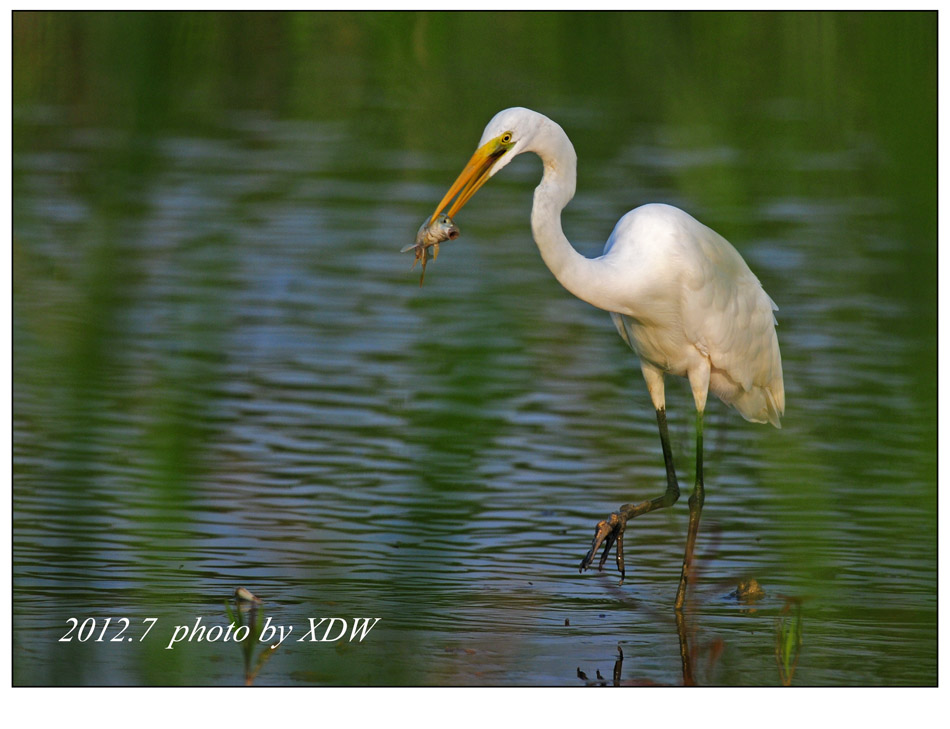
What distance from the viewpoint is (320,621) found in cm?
376

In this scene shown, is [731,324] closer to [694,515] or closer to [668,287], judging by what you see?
[668,287]

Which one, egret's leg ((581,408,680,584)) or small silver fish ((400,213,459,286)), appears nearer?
small silver fish ((400,213,459,286))

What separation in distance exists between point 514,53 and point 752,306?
4469 mm

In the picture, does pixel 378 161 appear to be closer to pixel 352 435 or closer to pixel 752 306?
pixel 352 435

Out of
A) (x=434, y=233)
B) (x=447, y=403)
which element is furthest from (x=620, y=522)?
(x=447, y=403)

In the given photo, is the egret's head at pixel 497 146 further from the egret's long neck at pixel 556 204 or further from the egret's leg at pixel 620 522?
the egret's leg at pixel 620 522

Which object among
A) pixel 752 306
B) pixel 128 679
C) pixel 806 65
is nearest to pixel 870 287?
pixel 752 306

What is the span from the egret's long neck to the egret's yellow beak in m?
0.11

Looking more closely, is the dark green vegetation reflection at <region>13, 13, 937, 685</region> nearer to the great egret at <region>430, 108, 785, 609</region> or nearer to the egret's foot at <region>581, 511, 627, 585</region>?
the egret's foot at <region>581, 511, 627, 585</region>

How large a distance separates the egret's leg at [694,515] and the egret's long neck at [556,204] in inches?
29.9

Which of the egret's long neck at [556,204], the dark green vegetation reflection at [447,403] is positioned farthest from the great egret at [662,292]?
the dark green vegetation reflection at [447,403]

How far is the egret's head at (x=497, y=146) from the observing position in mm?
3861

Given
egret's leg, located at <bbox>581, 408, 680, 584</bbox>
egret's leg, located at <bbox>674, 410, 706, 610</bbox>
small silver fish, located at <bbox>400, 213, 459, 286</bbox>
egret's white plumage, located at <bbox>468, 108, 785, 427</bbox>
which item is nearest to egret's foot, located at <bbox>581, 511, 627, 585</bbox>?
egret's leg, located at <bbox>581, 408, 680, 584</bbox>

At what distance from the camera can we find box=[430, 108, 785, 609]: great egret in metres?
3.93
